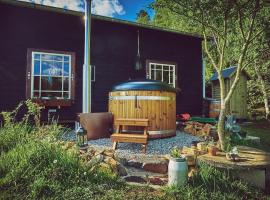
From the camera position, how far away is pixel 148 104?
5.88 metres

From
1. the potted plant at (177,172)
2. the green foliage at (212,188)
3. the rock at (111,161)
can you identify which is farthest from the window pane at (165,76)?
the potted plant at (177,172)

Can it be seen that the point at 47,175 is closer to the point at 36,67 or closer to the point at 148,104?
the point at 148,104

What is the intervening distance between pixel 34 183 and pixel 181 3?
13.6 ft

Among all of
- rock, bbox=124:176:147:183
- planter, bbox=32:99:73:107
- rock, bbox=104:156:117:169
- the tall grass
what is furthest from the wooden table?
planter, bbox=32:99:73:107

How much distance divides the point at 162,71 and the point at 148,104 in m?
4.07

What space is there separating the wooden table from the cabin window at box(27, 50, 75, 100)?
5554mm

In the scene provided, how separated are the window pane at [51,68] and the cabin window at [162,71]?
3.22 meters

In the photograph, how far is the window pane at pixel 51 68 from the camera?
780cm

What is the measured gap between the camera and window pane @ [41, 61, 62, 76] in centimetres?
780

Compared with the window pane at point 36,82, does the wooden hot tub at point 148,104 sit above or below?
below

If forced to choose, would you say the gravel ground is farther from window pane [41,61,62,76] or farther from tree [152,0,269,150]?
window pane [41,61,62,76]

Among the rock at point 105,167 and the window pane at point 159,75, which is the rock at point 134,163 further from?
the window pane at point 159,75

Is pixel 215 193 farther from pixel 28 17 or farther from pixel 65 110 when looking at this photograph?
pixel 28 17

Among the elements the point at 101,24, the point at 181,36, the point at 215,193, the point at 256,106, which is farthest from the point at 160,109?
the point at 256,106
